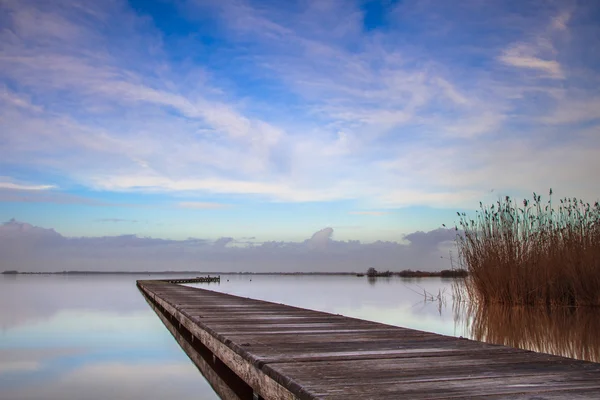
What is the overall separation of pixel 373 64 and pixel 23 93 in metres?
10.1

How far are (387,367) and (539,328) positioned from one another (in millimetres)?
4561

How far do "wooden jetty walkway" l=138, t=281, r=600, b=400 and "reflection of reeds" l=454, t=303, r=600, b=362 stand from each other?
6.48ft

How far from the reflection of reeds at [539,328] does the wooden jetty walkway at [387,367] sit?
1.97 meters

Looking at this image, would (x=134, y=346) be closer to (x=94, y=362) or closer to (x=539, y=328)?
(x=94, y=362)

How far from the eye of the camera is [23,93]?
49.4 ft

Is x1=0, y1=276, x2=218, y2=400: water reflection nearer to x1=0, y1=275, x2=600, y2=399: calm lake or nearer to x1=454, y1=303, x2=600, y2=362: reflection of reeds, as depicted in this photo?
x1=0, y1=275, x2=600, y2=399: calm lake

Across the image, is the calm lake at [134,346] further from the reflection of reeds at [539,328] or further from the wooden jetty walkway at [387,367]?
the wooden jetty walkway at [387,367]

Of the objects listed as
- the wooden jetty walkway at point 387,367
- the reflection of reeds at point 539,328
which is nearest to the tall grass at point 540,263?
the reflection of reeds at point 539,328

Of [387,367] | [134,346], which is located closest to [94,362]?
[134,346]

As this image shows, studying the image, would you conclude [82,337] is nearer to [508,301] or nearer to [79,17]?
[508,301]

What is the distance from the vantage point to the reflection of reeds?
496cm

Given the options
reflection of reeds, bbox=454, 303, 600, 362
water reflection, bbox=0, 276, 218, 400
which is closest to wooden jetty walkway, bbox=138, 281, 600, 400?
water reflection, bbox=0, 276, 218, 400

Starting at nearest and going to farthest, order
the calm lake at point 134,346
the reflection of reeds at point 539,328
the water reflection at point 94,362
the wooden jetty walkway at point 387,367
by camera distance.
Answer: the wooden jetty walkway at point 387,367, the water reflection at point 94,362, the calm lake at point 134,346, the reflection of reeds at point 539,328

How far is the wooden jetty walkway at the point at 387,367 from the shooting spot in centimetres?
191
